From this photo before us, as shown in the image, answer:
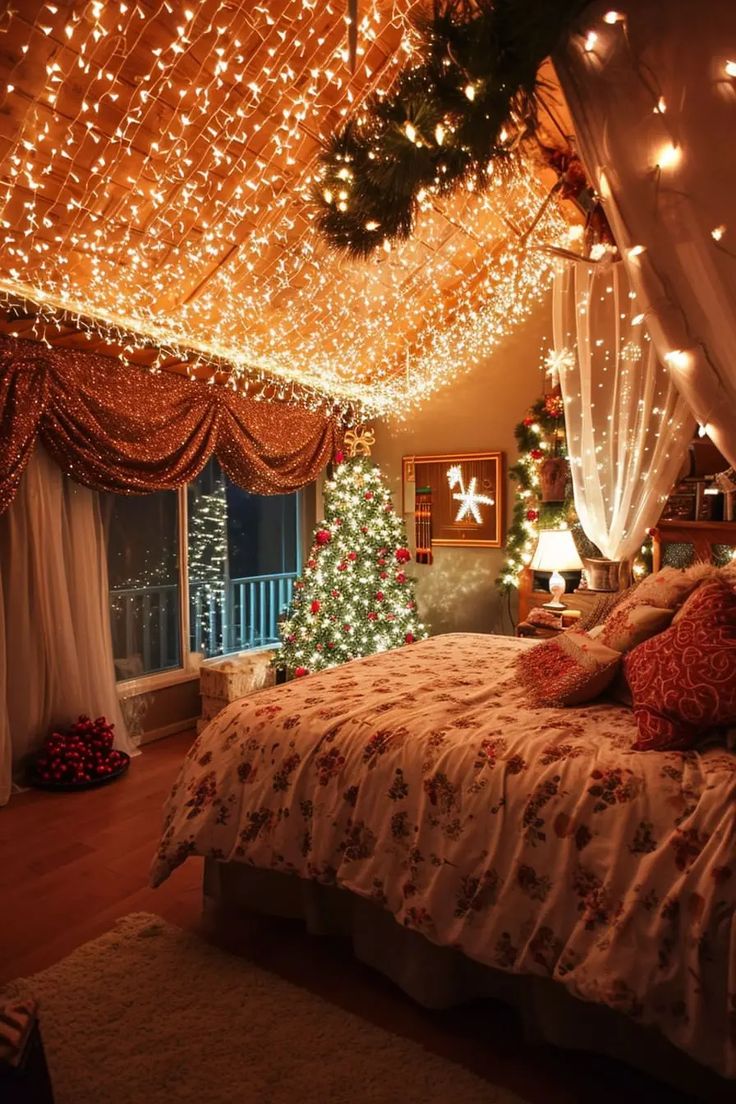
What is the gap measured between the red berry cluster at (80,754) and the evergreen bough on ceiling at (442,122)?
302cm

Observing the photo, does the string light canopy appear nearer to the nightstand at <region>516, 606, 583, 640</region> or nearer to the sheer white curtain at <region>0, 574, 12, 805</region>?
the sheer white curtain at <region>0, 574, 12, 805</region>

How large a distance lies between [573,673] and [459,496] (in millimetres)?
3385

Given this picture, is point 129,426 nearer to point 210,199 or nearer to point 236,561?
point 210,199

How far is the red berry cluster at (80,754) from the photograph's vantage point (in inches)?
142

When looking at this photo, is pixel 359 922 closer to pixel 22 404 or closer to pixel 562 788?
pixel 562 788

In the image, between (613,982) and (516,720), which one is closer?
(613,982)

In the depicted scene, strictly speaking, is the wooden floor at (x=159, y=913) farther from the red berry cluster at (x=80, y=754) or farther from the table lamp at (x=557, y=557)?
the table lamp at (x=557, y=557)

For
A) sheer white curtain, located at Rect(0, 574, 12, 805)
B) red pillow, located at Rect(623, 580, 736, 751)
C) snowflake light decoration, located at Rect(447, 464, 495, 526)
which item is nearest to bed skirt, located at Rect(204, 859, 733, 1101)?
red pillow, located at Rect(623, 580, 736, 751)

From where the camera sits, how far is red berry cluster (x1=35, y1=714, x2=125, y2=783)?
3617mm

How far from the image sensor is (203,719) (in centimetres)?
469

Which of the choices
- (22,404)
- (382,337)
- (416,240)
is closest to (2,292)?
(22,404)

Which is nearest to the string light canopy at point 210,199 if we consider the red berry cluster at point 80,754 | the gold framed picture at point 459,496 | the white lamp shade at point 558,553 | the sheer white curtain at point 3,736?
the gold framed picture at point 459,496

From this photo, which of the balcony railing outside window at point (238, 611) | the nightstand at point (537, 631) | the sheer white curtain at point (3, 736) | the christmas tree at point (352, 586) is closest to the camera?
the sheer white curtain at point (3, 736)

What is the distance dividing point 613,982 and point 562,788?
0.41 m
